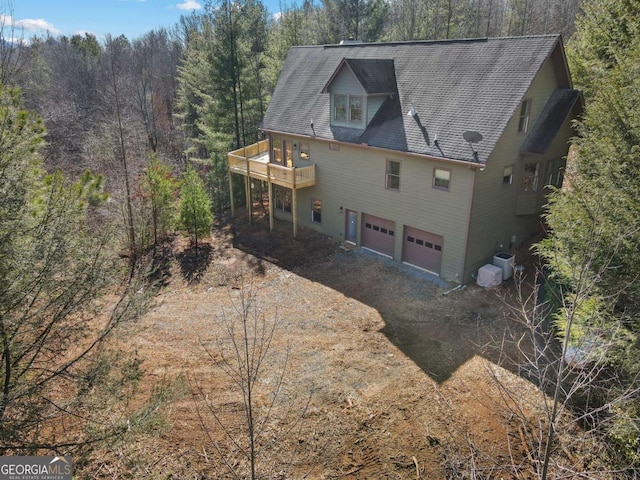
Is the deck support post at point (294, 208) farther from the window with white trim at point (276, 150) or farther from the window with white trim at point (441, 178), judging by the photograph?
the window with white trim at point (441, 178)

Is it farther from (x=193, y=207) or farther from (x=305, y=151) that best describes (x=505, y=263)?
(x=193, y=207)

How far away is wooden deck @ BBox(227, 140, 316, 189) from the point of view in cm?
2181

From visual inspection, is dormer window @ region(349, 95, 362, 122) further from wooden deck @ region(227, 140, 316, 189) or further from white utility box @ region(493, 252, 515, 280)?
white utility box @ region(493, 252, 515, 280)

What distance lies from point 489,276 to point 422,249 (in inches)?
118

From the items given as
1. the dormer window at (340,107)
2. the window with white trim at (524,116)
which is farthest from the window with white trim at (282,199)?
the window with white trim at (524,116)

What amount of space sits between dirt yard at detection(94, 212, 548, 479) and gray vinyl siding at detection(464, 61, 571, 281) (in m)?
2.06

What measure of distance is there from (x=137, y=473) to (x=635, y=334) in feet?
36.2

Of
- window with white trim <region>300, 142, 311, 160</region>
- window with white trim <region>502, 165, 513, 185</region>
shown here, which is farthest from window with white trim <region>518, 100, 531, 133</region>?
window with white trim <region>300, 142, 311, 160</region>

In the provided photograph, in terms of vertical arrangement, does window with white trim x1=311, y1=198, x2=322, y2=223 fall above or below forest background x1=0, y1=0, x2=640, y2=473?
below

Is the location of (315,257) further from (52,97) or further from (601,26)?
(52,97)

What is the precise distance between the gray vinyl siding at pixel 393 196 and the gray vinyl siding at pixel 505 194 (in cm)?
62

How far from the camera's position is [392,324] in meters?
14.9

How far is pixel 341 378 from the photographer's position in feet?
39.5

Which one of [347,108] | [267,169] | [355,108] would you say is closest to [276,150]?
[267,169]
